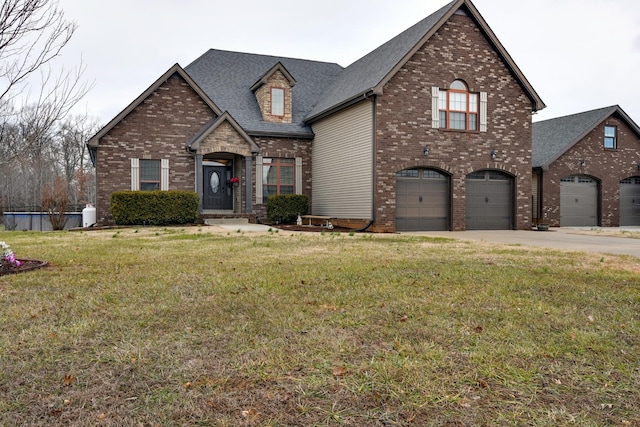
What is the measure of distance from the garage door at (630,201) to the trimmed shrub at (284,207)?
636 inches

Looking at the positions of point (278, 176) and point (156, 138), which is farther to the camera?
point (278, 176)

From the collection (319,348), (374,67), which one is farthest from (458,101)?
(319,348)

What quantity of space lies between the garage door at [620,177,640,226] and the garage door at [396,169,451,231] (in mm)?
11564

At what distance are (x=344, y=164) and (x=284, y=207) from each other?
3.06 m

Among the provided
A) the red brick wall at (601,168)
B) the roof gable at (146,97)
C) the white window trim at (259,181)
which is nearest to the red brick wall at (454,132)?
the red brick wall at (601,168)

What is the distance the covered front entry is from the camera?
835 inches

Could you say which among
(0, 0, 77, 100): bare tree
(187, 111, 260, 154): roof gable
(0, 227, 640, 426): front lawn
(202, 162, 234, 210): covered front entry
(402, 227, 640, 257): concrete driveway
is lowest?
(0, 227, 640, 426): front lawn

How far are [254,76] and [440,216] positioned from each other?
38.3 ft

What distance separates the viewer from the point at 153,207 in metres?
18.0

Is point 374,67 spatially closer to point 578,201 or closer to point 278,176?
point 278,176

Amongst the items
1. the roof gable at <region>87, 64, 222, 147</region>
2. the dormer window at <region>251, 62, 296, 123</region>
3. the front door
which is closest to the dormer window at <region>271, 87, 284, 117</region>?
the dormer window at <region>251, 62, 296, 123</region>

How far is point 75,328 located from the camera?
4027mm

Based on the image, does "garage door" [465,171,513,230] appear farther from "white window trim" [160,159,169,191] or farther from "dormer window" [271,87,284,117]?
"white window trim" [160,159,169,191]

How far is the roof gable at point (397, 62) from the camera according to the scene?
16.8m
